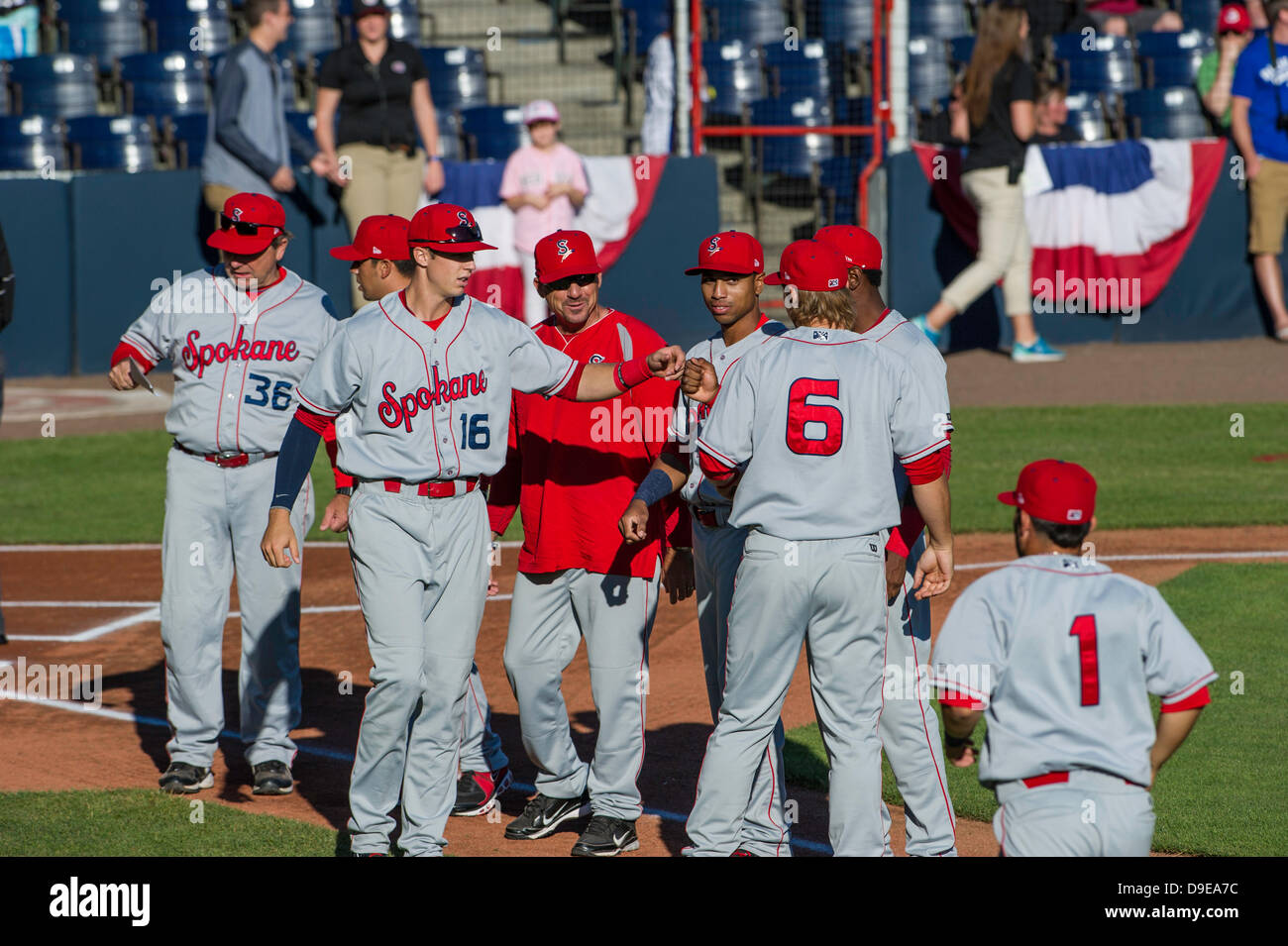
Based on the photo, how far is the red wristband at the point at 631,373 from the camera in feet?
17.3

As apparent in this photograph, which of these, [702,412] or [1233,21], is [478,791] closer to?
[702,412]

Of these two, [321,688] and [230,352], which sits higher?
[230,352]

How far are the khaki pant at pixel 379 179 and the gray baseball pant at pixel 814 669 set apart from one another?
10354 mm

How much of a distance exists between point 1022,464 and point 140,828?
7.78 metres

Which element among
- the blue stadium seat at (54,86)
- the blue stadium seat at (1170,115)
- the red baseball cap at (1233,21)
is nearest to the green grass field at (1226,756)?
the red baseball cap at (1233,21)

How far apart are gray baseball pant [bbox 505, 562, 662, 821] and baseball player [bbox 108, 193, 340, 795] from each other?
42.1 inches

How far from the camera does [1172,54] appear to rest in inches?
706

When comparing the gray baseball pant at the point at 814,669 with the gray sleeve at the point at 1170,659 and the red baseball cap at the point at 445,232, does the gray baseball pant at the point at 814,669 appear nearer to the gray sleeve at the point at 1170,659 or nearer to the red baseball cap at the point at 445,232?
the gray sleeve at the point at 1170,659

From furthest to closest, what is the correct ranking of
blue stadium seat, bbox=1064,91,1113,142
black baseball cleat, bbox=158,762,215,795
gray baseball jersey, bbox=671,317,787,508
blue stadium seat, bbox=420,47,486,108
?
blue stadium seat, bbox=420,47,486,108 → blue stadium seat, bbox=1064,91,1113,142 → black baseball cleat, bbox=158,762,215,795 → gray baseball jersey, bbox=671,317,787,508

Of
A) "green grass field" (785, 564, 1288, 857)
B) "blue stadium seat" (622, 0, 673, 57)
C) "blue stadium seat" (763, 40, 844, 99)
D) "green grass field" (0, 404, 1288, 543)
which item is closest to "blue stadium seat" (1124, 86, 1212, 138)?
"blue stadium seat" (763, 40, 844, 99)

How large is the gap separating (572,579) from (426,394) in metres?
0.90

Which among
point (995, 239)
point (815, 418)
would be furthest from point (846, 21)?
point (815, 418)

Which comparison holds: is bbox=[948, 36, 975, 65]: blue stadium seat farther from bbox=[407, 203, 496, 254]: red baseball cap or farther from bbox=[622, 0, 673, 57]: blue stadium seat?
bbox=[407, 203, 496, 254]: red baseball cap

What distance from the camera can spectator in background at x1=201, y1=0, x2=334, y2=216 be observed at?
1310 centimetres
